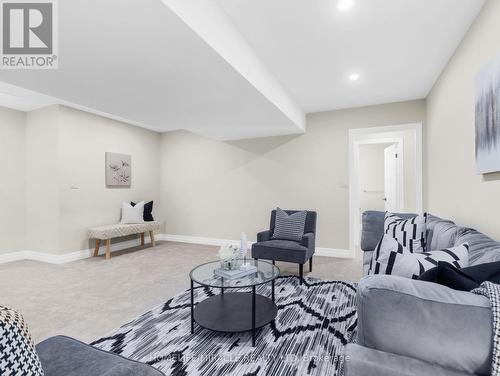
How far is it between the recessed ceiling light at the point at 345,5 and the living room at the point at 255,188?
0.05ft

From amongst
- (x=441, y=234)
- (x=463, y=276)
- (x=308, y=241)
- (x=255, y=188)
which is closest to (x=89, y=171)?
(x=255, y=188)

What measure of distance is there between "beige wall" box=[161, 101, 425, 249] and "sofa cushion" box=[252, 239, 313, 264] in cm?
143

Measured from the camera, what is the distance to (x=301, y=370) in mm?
1649

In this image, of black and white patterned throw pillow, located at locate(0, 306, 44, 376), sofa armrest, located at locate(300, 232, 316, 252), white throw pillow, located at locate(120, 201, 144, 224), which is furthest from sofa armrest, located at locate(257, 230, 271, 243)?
black and white patterned throw pillow, located at locate(0, 306, 44, 376)

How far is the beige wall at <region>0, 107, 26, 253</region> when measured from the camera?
13.9ft

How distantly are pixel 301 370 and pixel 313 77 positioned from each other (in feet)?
9.87

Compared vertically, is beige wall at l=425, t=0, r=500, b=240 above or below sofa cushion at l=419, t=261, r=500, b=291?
above

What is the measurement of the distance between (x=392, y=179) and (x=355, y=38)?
11.7ft

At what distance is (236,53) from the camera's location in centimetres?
227

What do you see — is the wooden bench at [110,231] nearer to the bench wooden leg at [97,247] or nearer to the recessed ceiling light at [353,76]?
the bench wooden leg at [97,247]

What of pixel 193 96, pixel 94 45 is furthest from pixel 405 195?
pixel 94 45

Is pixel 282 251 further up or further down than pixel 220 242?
further up

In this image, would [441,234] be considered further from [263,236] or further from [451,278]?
[263,236]

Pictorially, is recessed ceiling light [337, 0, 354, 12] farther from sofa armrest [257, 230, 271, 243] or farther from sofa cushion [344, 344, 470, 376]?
sofa armrest [257, 230, 271, 243]
